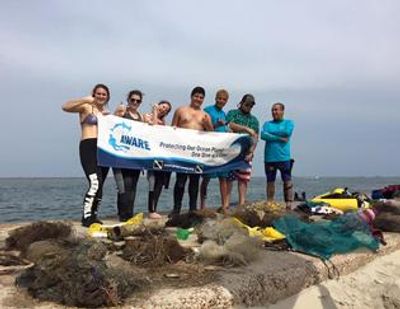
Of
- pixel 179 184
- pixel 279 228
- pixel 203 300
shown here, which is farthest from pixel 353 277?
pixel 179 184

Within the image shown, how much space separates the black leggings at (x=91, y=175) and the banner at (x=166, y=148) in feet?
1.88

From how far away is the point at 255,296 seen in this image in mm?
3947

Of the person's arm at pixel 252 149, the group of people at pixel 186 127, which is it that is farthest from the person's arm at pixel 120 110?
the person's arm at pixel 252 149

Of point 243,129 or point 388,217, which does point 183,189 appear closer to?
point 243,129

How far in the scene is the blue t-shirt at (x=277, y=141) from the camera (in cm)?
940

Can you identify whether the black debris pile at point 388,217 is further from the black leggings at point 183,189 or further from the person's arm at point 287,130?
the black leggings at point 183,189

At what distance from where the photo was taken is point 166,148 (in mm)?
8492

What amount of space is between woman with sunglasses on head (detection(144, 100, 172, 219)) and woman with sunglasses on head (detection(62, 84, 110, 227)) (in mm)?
1219

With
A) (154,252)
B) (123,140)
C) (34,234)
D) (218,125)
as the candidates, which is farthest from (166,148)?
(154,252)

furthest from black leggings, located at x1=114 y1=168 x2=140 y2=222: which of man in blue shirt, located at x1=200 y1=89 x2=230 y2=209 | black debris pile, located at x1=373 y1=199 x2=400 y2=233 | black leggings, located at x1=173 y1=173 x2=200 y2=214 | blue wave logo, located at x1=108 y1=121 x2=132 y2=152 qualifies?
black debris pile, located at x1=373 y1=199 x2=400 y2=233

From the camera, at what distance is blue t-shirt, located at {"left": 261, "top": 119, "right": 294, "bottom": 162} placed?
30.8 feet

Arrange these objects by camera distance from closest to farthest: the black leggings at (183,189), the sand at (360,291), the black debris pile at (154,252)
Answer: the black debris pile at (154,252) → the sand at (360,291) → the black leggings at (183,189)

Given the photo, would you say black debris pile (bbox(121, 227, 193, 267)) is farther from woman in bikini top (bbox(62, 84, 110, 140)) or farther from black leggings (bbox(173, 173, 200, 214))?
black leggings (bbox(173, 173, 200, 214))

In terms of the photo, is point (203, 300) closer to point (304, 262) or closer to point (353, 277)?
point (304, 262)
